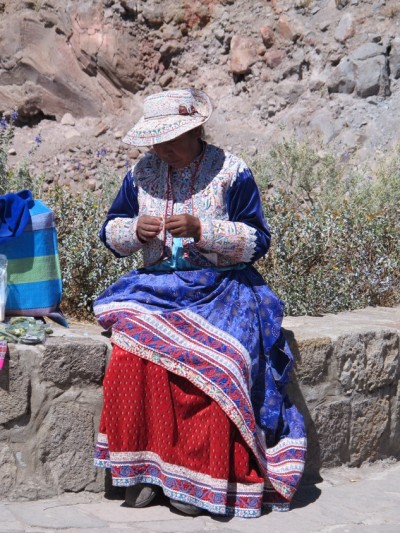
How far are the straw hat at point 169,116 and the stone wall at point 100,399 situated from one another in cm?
80

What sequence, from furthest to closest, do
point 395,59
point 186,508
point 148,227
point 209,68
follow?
1. point 209,68
2. point 395,59
3. point 148,227
4. point 186,508

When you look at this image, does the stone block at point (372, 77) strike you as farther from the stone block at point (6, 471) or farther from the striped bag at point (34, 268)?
the stone block at point (6, 471)

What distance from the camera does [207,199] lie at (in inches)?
142

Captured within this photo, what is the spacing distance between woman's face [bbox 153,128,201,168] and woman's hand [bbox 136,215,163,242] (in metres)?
0.25

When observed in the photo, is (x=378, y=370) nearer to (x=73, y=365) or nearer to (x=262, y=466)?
(x=262, y=466)

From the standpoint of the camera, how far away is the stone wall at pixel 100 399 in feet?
11.0

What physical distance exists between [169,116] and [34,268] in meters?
0.83

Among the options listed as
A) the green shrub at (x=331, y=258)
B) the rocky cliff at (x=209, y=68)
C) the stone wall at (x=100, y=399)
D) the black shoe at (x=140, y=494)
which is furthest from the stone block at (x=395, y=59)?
the black shoe at (x=140, y=494)

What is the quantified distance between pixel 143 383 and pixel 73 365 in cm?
29

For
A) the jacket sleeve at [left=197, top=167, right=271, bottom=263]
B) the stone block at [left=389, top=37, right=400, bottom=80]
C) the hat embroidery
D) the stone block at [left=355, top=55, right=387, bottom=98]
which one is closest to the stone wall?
the jacket sleeve at [left=197, top=167, right=271, bottom=263]

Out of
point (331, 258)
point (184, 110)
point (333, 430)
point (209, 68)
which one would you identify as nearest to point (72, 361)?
point (184, 110)

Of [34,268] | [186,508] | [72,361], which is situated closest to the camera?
[186,508]

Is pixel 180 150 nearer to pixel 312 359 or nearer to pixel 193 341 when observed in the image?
pixel 193 341

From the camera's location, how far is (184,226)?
343cm
